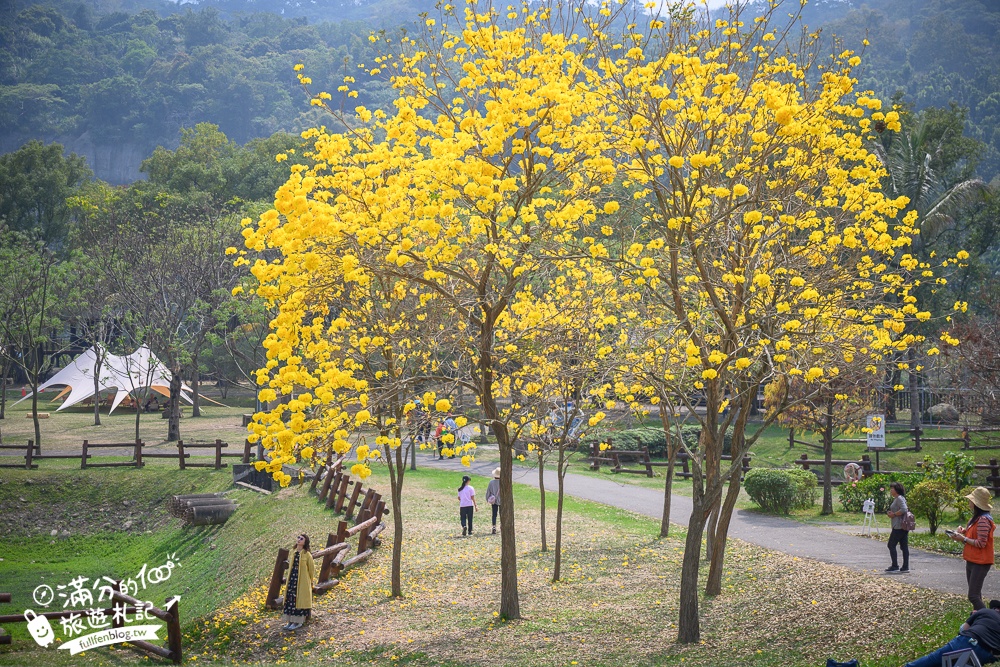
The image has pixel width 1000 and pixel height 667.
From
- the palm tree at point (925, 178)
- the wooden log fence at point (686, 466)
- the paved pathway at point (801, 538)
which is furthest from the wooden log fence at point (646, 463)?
the palm tree at point (925, 178)

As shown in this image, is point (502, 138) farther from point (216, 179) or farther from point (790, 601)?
point (216, 179)

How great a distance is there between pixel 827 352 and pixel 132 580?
58.6ft

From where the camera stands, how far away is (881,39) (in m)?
135

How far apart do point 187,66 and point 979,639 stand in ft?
563

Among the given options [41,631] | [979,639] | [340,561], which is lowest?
[41,631]

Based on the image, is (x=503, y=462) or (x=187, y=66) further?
(x=187, y=66)

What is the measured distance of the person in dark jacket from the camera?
761 cm

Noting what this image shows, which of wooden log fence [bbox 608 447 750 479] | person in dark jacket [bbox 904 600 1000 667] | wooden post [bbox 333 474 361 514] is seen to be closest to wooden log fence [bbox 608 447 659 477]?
wooden log fence [bbox 608 447 750 479]

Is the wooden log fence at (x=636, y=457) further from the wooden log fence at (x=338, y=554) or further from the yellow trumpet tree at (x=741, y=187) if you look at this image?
the yellow trumpet tree at (x=741, y=187)

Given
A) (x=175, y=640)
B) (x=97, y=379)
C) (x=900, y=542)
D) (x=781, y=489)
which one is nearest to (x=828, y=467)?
(x=781, y=489)

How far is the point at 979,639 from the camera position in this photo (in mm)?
7637

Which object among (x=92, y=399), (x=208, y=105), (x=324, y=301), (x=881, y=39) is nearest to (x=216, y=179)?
(x=92, y=399)

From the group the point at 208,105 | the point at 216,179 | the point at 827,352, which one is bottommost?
the point at 827,352

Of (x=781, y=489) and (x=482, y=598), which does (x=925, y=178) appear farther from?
(x=482, y=598)
